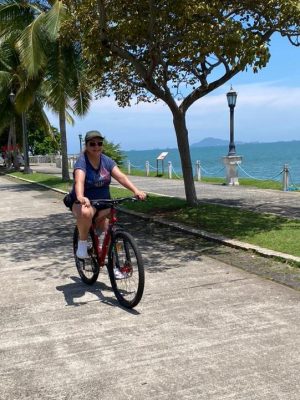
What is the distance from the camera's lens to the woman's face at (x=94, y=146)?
5734 mm

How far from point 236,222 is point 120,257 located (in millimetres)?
4921

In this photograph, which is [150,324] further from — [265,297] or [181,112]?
[181,112]

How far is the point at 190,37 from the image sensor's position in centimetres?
905

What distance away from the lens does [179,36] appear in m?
9.67

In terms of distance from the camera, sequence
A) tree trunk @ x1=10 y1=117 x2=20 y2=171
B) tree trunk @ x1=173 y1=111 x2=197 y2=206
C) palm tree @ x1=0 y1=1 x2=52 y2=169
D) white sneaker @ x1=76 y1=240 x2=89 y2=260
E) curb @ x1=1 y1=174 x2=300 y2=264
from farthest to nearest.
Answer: tree trunk @ x1=10 y1=117 x2=20 y2=171 → palm tree @ x1=0 y1=1 x2=52 y2=169 → tree trunk @ x1=173 y1=111 x2=197 y2=206 → curb @ x1=1 y1=174 x2=300 y2=264 → white sneaker @ x1=76 y1=240 x2=89 y2=260

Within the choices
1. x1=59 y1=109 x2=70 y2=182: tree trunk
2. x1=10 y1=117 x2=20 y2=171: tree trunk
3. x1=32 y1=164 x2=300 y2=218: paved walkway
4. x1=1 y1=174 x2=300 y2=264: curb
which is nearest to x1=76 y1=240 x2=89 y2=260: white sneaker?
x1=1 y1=174 x2=300 y2=264: curb

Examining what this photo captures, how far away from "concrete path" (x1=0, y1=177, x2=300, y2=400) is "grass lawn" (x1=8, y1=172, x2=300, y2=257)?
84 cm

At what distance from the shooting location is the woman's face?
573 centimetres

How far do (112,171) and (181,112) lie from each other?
6.49 metres

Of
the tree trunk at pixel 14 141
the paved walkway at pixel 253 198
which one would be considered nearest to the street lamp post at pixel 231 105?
the paved walkway at pixel 253 198

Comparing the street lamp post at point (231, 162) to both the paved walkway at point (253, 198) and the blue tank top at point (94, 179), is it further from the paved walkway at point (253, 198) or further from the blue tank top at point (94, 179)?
the blue tank top at point (94, 179)

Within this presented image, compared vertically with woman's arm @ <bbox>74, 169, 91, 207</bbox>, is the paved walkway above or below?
below

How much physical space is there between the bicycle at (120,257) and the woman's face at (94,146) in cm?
56

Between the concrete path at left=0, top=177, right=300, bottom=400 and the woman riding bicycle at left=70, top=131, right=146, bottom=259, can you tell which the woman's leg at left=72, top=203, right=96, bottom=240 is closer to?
the woman riding bicycle at left=70, top=131, right=146, bottom=259
